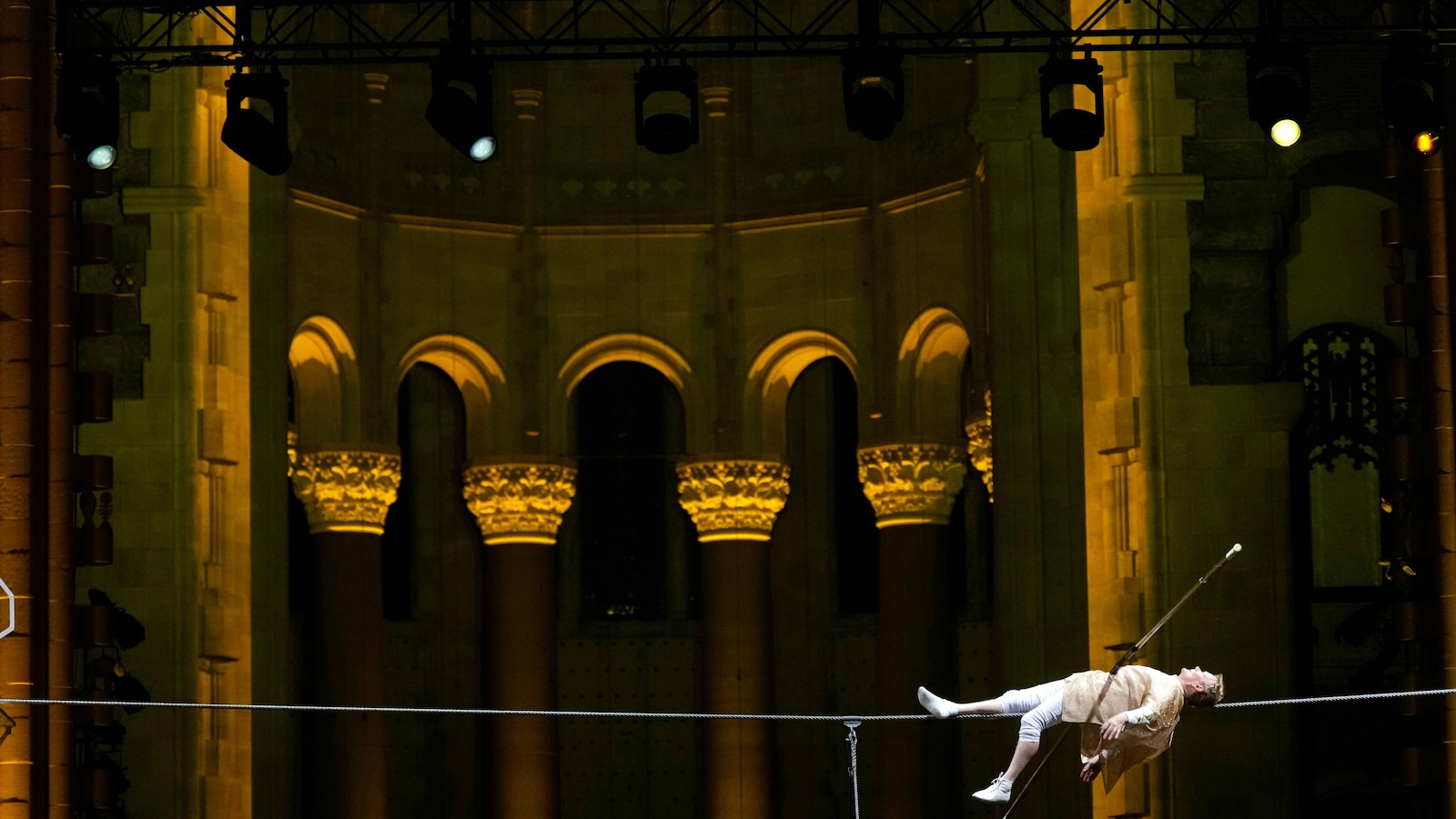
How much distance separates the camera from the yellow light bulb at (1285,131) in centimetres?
1836

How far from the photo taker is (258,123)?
18.7 meters

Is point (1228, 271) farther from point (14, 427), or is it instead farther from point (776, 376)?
point (14, 427)

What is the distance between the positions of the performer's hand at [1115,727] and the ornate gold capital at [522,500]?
1343 centimetres

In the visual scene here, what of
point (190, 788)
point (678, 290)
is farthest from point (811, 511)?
point (190, 788)

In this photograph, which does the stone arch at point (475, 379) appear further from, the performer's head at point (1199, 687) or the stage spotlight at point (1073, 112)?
the performer's head at point (1199, 687)

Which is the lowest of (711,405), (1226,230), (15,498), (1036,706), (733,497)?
(1036,706)

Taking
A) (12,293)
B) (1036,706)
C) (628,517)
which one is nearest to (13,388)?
(12,293)

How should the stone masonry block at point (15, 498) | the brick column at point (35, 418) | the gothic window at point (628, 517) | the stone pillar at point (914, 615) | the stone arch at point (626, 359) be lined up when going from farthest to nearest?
the gothic window at point (628, 517), the stone arch at point (626, 359), the stone pillar at point (914, 615), the stone masonry block at point (15, 498), the brick column at point (35, 418)

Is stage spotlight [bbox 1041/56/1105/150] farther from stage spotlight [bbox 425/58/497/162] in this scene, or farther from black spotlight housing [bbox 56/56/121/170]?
black spotlight housing [bbox 56/56/121/170]

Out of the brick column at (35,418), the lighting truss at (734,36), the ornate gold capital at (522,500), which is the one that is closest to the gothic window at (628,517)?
the ornate gold capital at (522,500)

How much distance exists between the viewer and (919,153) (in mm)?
26891

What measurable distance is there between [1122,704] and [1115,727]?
0.14m

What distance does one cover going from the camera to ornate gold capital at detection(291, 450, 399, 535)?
2645 cm

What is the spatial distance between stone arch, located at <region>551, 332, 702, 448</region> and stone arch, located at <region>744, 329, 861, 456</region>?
59cm
